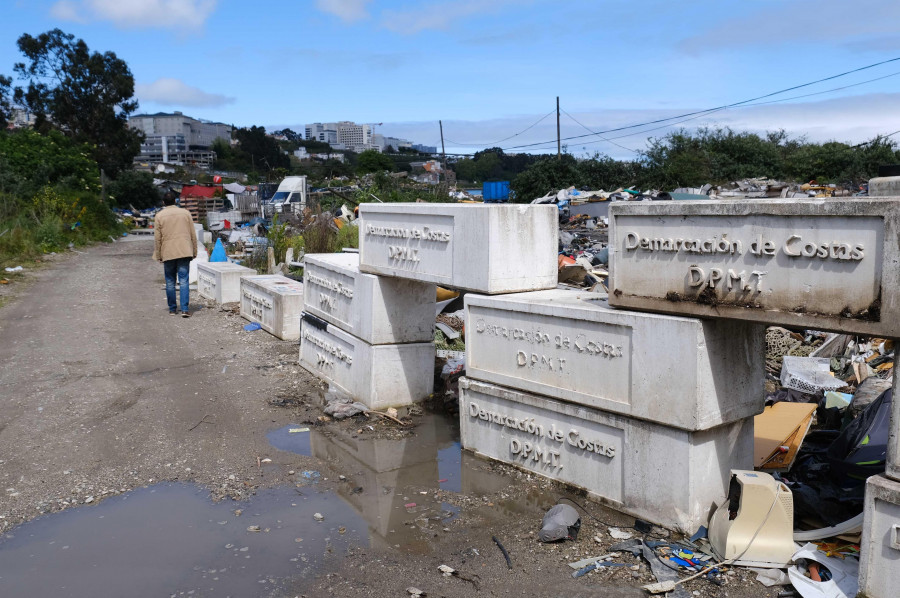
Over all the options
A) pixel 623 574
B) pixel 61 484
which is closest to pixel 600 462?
pixel 623 574

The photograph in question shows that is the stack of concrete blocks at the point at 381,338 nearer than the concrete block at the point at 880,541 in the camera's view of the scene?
No

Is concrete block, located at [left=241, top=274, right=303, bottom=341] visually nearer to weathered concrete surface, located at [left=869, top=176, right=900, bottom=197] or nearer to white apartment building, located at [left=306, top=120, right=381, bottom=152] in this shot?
weathered concrete surface, located at [left=869, top=176, right=900, bottom=197]

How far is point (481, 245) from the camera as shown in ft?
18.3

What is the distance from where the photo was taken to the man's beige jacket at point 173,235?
10992mm

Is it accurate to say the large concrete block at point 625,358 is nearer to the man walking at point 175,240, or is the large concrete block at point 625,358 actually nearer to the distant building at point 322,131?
the man walking at point 175,240

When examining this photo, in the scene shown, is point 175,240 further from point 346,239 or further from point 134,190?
point 134,190

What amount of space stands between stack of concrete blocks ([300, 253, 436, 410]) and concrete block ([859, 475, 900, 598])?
4249mm

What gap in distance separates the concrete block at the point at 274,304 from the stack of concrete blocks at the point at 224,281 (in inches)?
40.4

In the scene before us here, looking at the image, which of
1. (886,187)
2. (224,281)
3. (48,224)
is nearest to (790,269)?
(886,187)

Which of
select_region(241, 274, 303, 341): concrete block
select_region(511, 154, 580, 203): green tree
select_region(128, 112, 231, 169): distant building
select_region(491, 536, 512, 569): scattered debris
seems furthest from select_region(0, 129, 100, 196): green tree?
select_region(128, 112, 231, 169): distant building

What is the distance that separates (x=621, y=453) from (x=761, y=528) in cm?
94

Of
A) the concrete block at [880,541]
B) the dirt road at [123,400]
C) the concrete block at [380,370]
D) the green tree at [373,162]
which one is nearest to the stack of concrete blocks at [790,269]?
the concrete block at [880,541]

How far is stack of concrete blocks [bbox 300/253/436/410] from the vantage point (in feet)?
22.6

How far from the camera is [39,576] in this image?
402 centimetres
